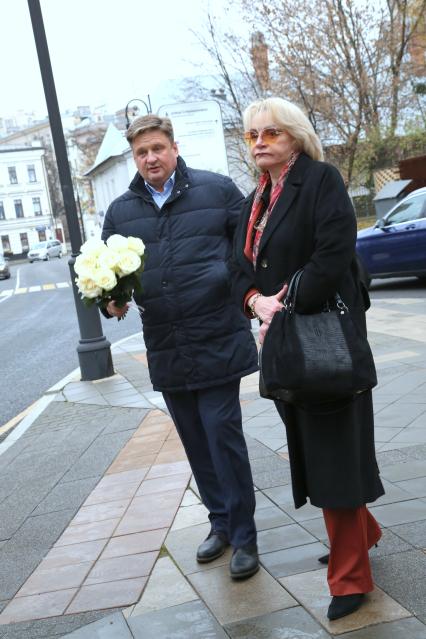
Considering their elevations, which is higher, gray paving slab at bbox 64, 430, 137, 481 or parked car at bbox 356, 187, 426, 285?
parked car at bbox 356, 187, 426, 285

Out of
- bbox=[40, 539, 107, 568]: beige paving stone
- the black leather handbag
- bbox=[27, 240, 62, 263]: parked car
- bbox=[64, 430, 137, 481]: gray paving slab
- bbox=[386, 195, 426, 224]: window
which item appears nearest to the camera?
the black leather handbag

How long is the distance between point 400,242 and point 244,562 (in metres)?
11.7

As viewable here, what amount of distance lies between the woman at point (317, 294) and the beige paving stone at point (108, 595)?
0.98 m

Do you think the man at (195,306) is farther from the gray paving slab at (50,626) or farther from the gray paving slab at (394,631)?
the gray paving slab at (394,631)

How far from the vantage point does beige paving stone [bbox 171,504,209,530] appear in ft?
14.5

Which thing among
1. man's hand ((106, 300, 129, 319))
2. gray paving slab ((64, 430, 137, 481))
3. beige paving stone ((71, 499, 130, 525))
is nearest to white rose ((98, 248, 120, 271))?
man's hand ((106, 300, 129, 319))

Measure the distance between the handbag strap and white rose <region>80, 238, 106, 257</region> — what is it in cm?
99

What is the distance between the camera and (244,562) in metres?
3.61

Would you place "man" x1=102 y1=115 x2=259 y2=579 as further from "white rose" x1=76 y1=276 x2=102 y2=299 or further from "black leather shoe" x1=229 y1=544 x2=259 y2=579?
"white rose" x1=76 y1=276 x2=102 y2=299

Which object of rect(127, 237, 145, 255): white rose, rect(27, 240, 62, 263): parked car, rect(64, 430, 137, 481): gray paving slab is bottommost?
rect(27, 240, 62, 263): parked car

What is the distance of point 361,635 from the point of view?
2936mm

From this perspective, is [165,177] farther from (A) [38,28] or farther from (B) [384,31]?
(B) [384,31]

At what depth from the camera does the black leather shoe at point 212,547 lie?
3846 millimetres

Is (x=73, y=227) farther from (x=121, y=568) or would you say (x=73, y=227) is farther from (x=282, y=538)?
(x=282, y=538)
